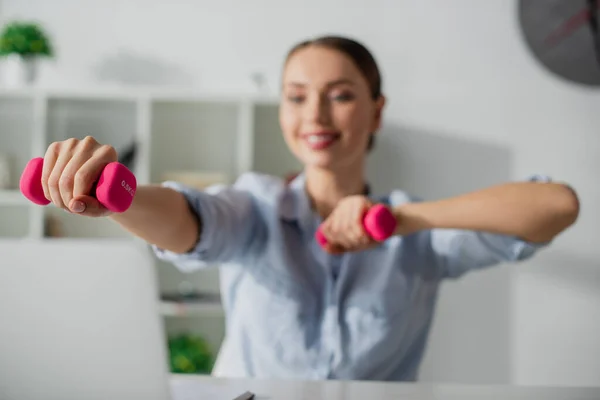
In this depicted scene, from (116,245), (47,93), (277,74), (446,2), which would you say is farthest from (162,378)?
(446,2)

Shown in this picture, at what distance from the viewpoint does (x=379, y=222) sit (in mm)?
1000

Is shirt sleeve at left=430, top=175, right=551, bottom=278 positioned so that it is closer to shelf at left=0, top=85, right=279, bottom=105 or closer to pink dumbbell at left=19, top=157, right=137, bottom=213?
pink dumbbell at left=19, top=157, right=137, bottom=213

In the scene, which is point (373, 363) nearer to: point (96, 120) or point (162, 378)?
point (162, 378)

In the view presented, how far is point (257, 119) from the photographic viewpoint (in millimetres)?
A: 2590

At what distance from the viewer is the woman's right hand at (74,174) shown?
67 cm

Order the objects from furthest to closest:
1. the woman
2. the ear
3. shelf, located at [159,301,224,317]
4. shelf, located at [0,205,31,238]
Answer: shelf, located at [0,205,31,238]
shelf, located at [159,301,224,317]
the ear
the woman

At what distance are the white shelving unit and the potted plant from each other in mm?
82

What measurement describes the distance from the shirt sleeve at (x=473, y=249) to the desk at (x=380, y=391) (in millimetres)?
362

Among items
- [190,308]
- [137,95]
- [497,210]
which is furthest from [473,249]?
[137,95]

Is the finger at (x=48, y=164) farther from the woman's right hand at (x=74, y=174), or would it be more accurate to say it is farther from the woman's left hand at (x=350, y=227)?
the woman's left hand at (x=350, y=227)

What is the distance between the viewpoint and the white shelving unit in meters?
2.52

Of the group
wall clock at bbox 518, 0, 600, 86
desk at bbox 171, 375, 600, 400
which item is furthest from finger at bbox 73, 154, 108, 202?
wall clock at bbox 518, 0, 600, 86

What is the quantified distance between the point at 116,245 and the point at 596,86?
2736 mm

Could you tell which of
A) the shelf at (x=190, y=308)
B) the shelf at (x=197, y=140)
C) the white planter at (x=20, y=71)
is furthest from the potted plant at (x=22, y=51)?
the shelf at (x=190, y=308)
